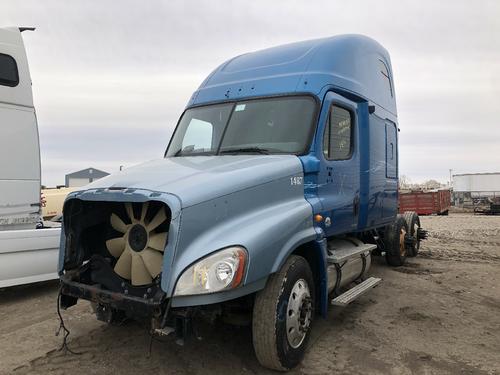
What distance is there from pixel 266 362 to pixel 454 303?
12.0ft

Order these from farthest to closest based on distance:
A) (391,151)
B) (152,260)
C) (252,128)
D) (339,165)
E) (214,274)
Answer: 1. (391,151)
2. (339,165)
3. (252,128)
4. (152,260)
5. (214,274)

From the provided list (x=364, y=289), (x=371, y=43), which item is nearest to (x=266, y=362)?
(x=364, y=289)

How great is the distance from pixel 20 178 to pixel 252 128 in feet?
12.6

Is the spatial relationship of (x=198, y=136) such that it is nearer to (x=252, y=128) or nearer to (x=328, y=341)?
(x=252, y=128)

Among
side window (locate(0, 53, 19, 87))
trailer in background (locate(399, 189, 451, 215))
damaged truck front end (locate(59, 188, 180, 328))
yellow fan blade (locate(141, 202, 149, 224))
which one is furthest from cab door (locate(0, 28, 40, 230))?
trailer in background (locate(399, 189, 451, 215))

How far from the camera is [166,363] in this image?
409 centimetres

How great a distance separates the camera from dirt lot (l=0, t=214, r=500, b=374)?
160 inches

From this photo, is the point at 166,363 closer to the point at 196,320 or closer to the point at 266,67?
the point at 196,320

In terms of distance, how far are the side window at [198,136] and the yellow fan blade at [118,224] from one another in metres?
1.45

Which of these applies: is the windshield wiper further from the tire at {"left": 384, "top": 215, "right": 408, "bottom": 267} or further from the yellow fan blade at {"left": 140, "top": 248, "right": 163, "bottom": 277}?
the tire at {"left": 384, "top": 215, "right": 408, "bottom": 267}

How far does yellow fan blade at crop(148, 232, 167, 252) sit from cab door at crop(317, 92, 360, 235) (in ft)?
6.02

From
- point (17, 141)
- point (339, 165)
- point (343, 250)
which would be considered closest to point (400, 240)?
point (343, 250)

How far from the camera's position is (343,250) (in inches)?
222

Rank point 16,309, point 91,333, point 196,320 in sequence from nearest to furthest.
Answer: point 196,320 → point 91,333 → point 16,309
